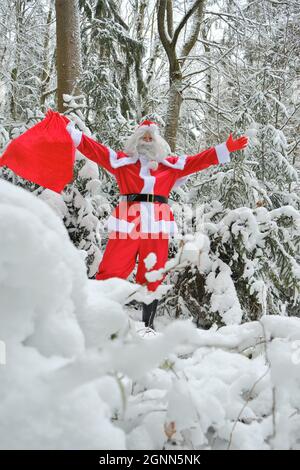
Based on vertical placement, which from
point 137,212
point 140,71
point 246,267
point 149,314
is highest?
point 140,71

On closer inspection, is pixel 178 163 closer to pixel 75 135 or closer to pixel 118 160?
pixel 118 160

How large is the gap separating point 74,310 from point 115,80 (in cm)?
609

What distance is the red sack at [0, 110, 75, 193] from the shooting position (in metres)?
3.40

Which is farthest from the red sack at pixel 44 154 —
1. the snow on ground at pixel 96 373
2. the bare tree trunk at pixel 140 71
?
the bare tree trunk at pixel 140 71

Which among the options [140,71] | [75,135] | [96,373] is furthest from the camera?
[140,71]

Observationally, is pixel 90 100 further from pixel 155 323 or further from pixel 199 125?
pixel 199 125

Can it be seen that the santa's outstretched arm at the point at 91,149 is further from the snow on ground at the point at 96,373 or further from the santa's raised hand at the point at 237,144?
the snow on ground at the point at 96,373

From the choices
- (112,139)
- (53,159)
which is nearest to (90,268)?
(53,159)

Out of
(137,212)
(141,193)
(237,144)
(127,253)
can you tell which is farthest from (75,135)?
(237,144)

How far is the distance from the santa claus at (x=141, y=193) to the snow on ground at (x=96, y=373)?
2319 mm

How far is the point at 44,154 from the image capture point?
3.45 m

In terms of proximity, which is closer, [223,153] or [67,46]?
[223,153]

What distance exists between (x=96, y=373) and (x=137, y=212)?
2964mm

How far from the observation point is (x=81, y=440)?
0.64 metres
